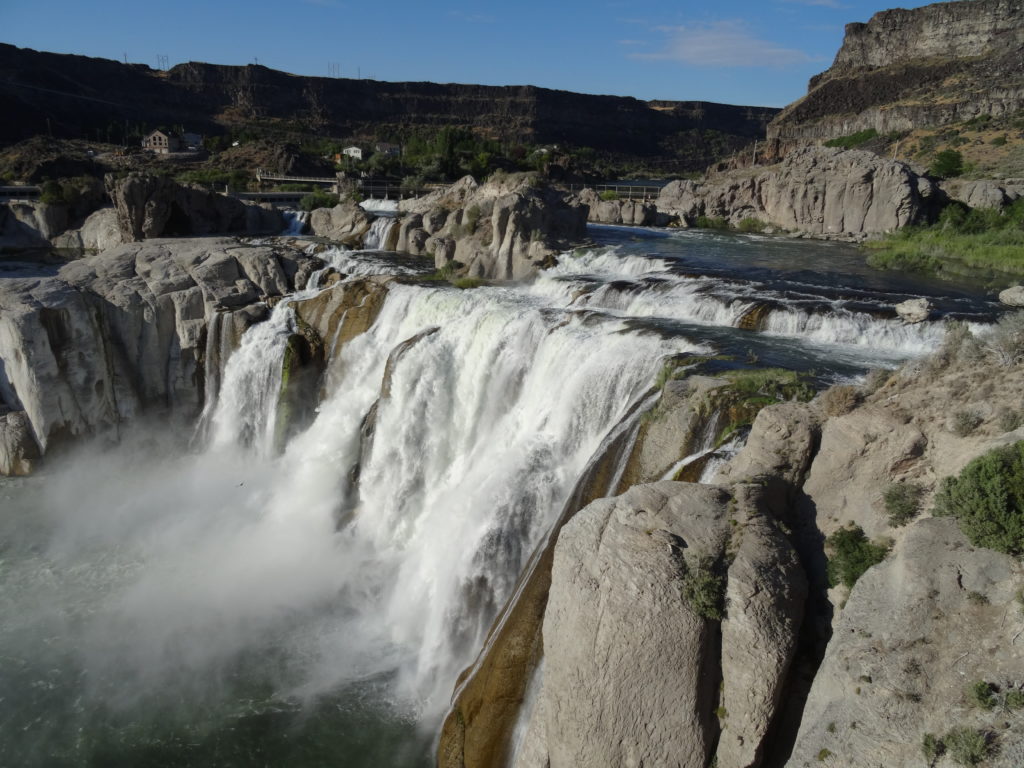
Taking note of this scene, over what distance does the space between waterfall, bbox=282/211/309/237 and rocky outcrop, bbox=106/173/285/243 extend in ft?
1.72

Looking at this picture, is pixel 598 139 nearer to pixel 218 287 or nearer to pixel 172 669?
pixel 218 287

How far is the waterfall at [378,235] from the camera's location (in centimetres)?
3288

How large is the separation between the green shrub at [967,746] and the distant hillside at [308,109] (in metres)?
105

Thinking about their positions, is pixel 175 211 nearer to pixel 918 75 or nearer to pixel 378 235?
pixel 378 235

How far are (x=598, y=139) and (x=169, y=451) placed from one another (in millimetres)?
151575

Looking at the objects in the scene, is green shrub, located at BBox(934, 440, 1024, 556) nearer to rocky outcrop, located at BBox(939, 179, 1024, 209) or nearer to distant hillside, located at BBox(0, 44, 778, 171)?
rocky outcrop, located at BBox(939, 179, 1024, 209)

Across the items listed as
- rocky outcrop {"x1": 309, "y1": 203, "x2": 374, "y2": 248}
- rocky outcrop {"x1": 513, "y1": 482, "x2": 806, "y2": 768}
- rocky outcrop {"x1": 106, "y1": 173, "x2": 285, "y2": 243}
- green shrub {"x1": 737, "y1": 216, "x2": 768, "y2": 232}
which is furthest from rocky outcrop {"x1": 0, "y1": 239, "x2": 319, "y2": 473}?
green shrub {"x1": 737, "y1": 216, "x2": 768, "y2": 232}

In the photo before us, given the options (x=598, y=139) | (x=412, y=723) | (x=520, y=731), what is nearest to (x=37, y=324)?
(x=412, y=723)

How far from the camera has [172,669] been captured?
43.0ft

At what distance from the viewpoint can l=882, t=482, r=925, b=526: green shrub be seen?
7723 mm

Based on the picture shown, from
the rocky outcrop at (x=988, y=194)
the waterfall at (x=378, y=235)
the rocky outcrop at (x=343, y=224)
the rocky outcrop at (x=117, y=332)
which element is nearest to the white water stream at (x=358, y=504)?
the rocky outcrop at (x=117, y=332)

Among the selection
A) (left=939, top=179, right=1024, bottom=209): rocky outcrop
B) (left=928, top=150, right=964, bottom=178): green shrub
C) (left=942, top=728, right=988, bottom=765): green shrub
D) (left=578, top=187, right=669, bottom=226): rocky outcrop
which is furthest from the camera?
(left=928, top=150, right=964, bottom=178): green shrub

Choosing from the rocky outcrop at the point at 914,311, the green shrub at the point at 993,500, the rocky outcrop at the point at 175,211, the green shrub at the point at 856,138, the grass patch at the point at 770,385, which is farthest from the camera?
the green shrub at the point at 856,138

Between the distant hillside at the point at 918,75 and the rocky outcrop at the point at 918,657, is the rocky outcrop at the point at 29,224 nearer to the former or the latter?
the rocky outcrop at the point at 918,657
